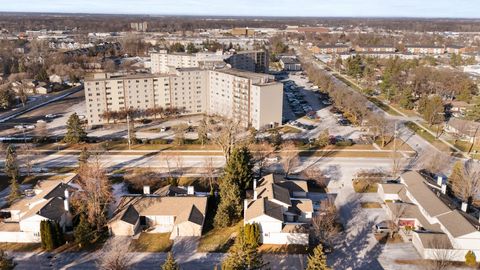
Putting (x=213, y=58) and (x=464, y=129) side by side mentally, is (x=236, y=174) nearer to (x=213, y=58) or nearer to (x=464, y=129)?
(x=464, y=129)

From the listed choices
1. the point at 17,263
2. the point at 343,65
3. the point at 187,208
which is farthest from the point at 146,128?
the point at 343,65

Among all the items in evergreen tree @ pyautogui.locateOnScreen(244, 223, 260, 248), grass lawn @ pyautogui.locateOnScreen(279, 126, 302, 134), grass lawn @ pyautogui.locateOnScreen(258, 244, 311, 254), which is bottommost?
grass lawn @ pyautogui.locateOnScreen(258, 244, 311, 254)

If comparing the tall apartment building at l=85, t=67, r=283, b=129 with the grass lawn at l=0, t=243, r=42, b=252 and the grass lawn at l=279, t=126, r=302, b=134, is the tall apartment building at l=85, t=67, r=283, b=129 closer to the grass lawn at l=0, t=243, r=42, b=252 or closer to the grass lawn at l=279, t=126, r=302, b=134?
the grass lawn at l=279, t=126, r=302, b=134

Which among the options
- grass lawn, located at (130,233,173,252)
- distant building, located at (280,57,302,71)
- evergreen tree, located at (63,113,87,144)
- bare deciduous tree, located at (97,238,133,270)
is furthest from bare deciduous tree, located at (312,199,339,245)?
distant building, located at (280,57,302,71)

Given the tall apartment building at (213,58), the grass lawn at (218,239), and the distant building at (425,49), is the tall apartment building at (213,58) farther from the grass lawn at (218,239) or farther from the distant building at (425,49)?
the distant building at (425,49)

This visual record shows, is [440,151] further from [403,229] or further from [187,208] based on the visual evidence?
[187,208]

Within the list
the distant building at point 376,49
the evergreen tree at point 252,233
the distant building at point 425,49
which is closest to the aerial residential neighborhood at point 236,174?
the evergreen tree at point 252,233
